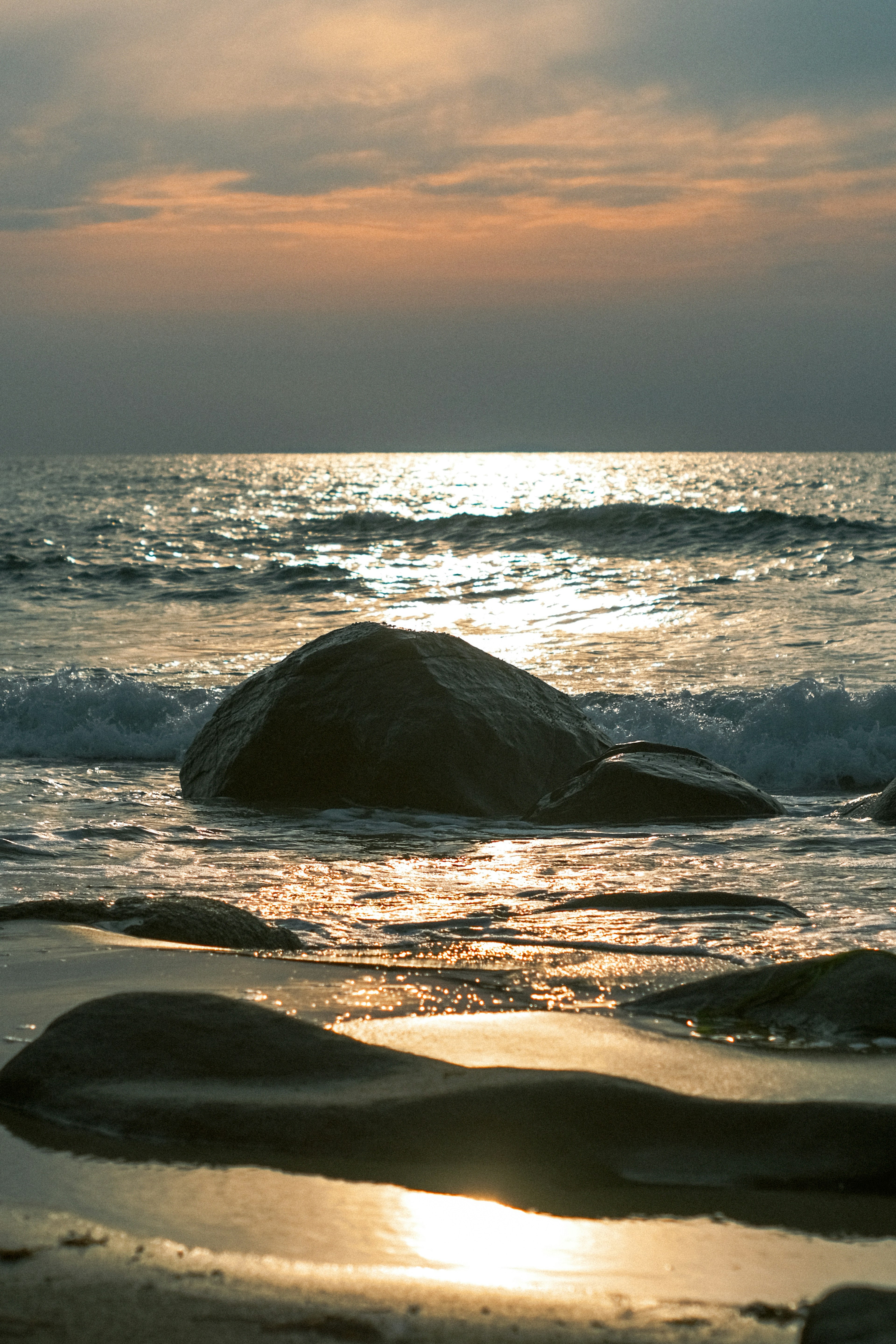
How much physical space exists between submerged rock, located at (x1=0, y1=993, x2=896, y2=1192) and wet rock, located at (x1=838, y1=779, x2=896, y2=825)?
4078mm

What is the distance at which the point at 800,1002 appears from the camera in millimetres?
2871

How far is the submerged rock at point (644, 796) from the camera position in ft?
20.0

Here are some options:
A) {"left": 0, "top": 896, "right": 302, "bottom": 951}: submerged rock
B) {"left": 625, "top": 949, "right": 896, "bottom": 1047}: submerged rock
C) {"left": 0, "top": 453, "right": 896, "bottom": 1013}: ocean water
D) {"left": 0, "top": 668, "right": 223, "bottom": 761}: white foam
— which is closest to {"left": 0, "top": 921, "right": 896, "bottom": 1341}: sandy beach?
{"left": 625, "top": 949, "right": 896, "bottom": 1047}: submerged rock

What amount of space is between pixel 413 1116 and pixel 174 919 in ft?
5.85

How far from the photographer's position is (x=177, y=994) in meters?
2.51

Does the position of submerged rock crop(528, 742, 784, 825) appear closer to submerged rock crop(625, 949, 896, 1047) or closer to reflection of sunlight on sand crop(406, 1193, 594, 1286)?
submerged rock crop(625, 949, 896, 1047)

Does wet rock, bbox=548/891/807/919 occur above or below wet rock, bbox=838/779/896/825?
above

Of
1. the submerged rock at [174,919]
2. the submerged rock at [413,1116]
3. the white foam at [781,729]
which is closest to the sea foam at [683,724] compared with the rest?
the white foam at [781,729]

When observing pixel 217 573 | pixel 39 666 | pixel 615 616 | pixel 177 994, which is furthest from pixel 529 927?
pixel 217 573

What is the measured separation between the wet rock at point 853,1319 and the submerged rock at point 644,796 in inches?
175

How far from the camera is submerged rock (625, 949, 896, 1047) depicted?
275cm

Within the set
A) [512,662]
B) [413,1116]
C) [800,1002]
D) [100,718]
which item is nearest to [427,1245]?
[413,1116]

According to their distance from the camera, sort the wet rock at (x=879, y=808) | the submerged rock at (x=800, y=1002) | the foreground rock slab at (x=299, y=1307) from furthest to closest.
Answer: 1. the wet rock at (x=879, y=808)
2. the submerged rock at (x=800, y=1002)
3. the foreground rock slab at (x=299, y=1307)

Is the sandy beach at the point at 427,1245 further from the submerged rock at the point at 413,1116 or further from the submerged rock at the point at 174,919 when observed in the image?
the submerged rock at the point at 174,919
